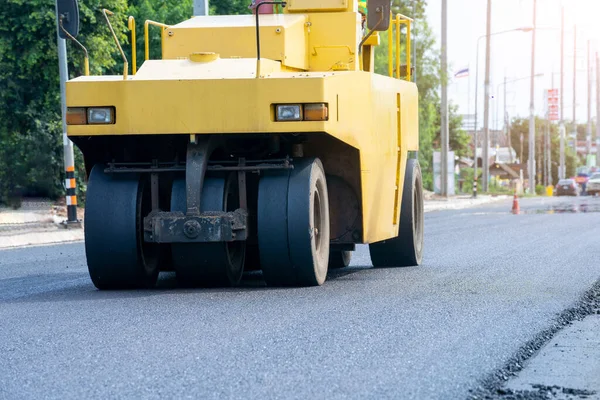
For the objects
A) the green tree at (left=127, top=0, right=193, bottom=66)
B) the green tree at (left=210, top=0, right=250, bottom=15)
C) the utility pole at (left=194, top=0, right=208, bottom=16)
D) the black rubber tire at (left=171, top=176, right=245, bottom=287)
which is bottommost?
the black rubber tire at (left=171, top=176, right=245, bottom=287)

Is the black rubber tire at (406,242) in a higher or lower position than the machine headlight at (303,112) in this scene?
lower

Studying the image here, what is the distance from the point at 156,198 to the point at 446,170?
40.7 m

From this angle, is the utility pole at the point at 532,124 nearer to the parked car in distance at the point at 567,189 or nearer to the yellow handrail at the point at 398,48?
the parked car in distance at the point at 567,189

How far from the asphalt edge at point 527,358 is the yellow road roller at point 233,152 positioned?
205cm

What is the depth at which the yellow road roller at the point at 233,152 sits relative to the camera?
366 inches

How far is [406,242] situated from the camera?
12594 mm

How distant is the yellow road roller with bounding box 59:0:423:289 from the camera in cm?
930

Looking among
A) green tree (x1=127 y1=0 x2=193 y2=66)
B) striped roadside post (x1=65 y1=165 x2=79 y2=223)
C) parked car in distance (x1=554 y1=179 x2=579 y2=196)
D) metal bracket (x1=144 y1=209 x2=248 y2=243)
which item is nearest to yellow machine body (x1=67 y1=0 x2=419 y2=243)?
metal bracket (x1=144 y1=209 x2=248 y2=243)

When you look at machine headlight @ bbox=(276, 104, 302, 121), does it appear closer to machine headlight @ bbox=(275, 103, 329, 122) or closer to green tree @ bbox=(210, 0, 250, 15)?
machine headlight @ bbox=(275, 103, 329, 122)

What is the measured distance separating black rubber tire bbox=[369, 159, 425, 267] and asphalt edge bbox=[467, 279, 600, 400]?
3155 mm

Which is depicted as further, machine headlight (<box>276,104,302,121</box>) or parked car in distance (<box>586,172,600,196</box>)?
parked car in distance (<box>586,172,600,196</box>)

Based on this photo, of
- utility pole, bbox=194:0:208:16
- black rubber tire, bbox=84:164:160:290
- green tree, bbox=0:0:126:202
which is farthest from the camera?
green tree, bbox=0:0:126:202

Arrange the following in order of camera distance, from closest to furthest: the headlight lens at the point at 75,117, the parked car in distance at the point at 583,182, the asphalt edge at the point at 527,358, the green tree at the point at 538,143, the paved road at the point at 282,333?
the asphalt edge at the point at 527,358 → the paved road at the point at 282,333 → the headlight lens at the point at 75,117 → the parked car in distance at the point at 583,182 → the green tree at the point at 538,143

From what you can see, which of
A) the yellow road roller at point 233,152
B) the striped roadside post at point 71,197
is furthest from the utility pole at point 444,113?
the yellow road roller at point 233,152
